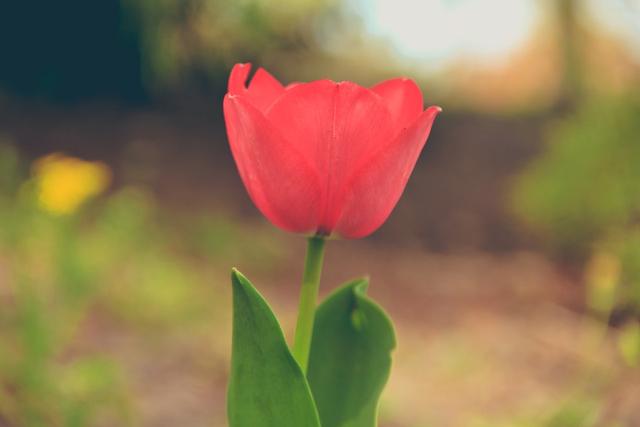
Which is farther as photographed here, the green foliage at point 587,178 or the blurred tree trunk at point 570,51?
the blurred tree trunk at point 570,51

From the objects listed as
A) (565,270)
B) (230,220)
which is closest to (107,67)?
(230,220)

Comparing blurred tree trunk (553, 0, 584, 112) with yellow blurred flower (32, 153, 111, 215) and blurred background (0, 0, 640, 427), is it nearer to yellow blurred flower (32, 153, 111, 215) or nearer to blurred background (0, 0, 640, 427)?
blurred background (0, 0, 640, 427)

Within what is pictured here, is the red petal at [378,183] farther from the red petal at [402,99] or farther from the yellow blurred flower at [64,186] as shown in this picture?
the yellow blurred flower at [64,186]

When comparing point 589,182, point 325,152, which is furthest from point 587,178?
point 325,152

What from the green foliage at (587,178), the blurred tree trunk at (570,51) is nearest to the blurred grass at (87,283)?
the green foliage at (587,178)

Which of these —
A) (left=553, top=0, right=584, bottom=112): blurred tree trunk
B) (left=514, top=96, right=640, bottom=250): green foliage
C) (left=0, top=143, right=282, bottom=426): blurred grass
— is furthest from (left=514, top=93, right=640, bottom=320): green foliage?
(left=553, top=0, right=584, bottom=112): blurred tree trunk
